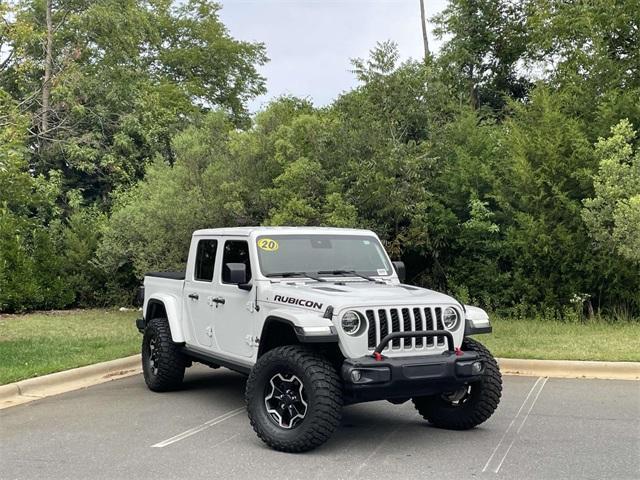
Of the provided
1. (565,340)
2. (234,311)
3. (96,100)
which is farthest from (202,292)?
(96,100)

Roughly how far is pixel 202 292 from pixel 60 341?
515cm

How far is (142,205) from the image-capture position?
599 inches

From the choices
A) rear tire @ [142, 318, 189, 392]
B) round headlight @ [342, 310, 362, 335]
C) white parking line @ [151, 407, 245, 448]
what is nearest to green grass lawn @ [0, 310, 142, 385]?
rear tire @ [142, 318, 189, 392]

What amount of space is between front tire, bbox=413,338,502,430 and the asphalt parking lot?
0.36 ft

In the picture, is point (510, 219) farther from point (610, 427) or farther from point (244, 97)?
point (244, 97)

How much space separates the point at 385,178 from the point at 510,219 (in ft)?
9.43

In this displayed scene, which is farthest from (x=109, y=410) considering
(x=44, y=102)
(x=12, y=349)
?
(x=44, y=102)

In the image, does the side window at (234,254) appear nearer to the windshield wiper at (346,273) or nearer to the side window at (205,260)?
the side window at (205,260)

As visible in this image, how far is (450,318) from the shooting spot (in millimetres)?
5719

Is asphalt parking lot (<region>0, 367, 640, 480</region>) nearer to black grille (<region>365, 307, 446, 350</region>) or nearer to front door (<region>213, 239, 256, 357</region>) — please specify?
front door (<region>213, 239, 256, 357</region>)

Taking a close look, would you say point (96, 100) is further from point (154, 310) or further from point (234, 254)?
point (234, 254)

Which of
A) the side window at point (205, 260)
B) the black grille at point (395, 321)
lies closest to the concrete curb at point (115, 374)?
the side window at point (205, 260)

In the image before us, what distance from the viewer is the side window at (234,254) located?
668cm

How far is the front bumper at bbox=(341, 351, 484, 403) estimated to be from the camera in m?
5.07
